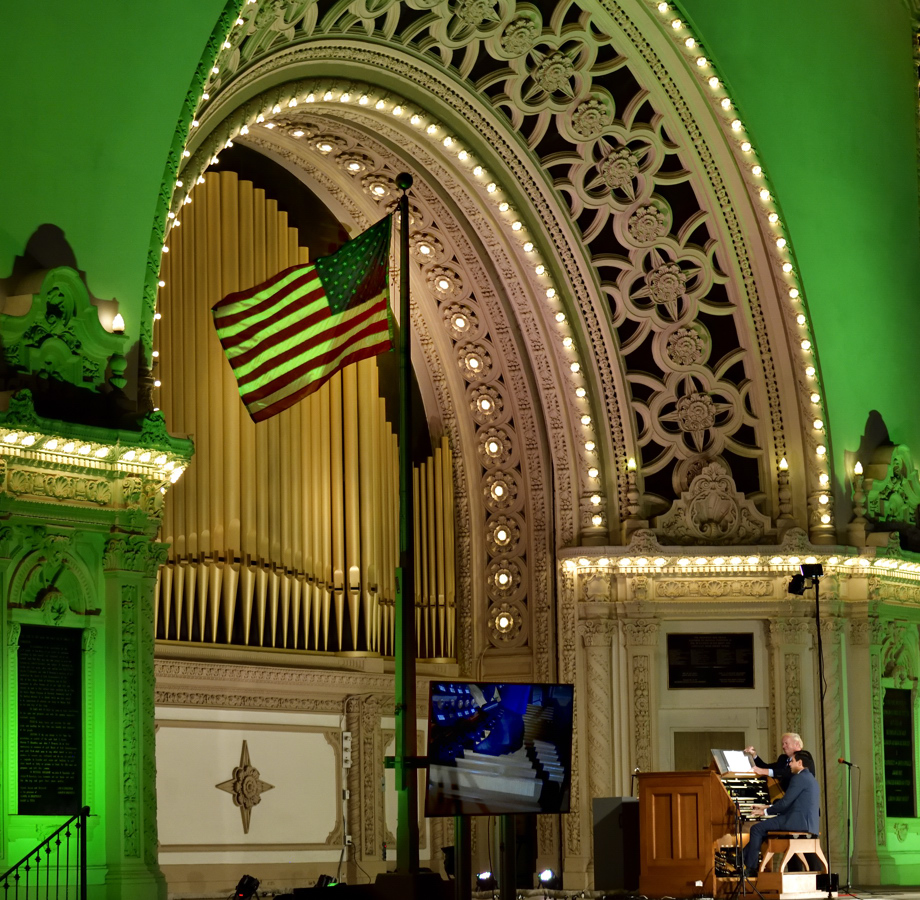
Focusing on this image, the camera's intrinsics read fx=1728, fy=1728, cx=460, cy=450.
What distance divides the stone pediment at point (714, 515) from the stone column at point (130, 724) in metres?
7.58

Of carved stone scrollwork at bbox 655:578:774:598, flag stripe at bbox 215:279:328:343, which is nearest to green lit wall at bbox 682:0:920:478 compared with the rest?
carved stone scrollwork at bbox 655:578:774:598

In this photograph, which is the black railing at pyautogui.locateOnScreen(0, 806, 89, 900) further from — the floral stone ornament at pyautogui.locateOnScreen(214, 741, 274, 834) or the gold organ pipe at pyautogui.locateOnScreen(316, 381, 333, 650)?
the gold organ pipe at pyautogui.locateOnScreen(316, 381, 333, 650)

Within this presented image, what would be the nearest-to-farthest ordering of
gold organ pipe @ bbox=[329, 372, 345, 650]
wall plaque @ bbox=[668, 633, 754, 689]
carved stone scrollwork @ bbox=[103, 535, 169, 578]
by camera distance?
carved stone scrollwork @ bbox=[103, 535, 169, 578] < gold organ pipe @ bbox=[329, 372, 345, 650] < wall plaque @ bbox=[668, 633, 754, 689]

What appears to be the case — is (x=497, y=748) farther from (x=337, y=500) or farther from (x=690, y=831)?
(x=337, y=500)

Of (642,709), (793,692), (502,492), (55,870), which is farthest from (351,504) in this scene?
(55,870)

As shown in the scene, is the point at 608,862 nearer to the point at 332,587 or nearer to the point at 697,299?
the point at 332,587

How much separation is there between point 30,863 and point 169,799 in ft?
11.8

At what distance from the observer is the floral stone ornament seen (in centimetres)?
1599

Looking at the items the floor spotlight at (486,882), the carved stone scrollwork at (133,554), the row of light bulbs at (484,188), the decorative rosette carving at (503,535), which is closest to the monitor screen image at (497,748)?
the carved stone scrollwork at (133,554)

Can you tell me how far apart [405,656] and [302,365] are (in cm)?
252

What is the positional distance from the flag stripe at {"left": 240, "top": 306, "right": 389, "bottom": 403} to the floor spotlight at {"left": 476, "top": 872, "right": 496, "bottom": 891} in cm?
552

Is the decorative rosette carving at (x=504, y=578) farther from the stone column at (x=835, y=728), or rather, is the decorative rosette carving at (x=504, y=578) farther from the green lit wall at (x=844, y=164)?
the green lit wall at (x=844, y=164)

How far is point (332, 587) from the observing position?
17.2 metres

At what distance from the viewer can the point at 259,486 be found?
16391mm
